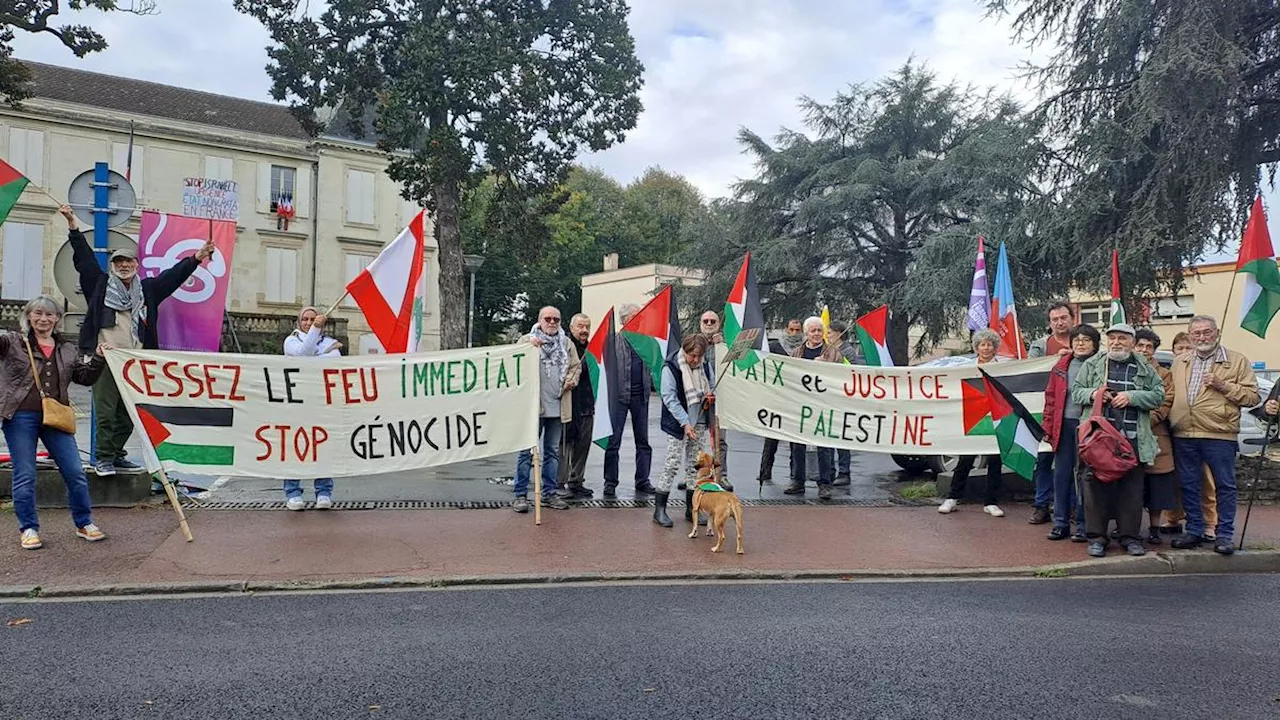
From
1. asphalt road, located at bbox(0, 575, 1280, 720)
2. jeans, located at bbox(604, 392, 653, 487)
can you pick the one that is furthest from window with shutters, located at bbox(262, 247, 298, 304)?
asphalt road, located at bbox(0, 575, 1280, 720)

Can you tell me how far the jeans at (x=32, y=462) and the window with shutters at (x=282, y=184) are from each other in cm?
3775

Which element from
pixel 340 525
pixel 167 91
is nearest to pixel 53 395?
pixel 340 525

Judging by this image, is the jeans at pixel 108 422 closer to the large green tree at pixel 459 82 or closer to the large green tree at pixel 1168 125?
the large green tree at pixel 1168 125

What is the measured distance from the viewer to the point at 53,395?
649 cm

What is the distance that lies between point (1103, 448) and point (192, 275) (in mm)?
8051

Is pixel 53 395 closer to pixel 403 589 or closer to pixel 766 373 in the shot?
pixel 403 589

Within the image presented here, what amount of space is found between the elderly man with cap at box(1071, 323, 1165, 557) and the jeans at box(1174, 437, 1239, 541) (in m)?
0.25

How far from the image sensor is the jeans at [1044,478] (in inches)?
336

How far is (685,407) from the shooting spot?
7863 mm

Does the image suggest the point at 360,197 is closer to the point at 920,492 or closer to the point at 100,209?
the point at 100,209

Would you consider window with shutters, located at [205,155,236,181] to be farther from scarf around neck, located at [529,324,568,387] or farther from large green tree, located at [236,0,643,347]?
scarf around neck, located at [529,324,568,387]

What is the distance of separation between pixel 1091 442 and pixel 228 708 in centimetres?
648

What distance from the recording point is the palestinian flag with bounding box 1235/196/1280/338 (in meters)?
8.16

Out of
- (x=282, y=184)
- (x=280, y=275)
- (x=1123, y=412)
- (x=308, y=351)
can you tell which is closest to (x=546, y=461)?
(x=308, y=351)
